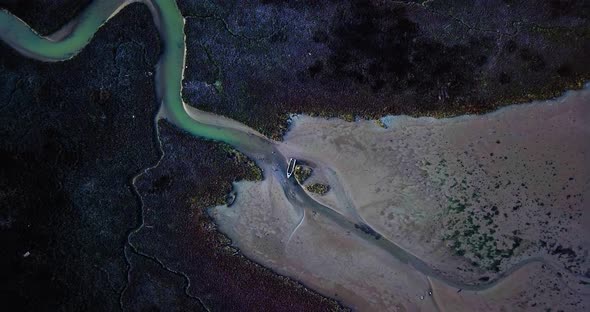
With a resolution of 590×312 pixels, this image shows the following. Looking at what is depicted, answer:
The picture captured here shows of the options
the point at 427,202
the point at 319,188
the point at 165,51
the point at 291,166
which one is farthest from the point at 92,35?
the point at 427,202

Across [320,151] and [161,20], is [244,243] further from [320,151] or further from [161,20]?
[161,20]

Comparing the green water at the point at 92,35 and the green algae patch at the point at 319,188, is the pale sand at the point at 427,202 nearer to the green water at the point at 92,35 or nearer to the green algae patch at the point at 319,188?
the green algae patch at the point at 319,188

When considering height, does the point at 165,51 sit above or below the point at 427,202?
above

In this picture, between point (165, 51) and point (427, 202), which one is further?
point (165, 51)

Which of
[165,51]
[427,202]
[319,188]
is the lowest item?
[319,188]

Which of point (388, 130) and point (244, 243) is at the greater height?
point (388, 130)

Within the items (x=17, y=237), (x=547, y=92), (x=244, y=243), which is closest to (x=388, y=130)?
(x=547, y=92)

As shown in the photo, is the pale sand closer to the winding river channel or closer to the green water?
the winding river channel

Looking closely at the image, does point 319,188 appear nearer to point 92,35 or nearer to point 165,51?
→ point 165,51

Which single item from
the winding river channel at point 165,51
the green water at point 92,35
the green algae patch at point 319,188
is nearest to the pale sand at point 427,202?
the green algae patch at point 319,188
